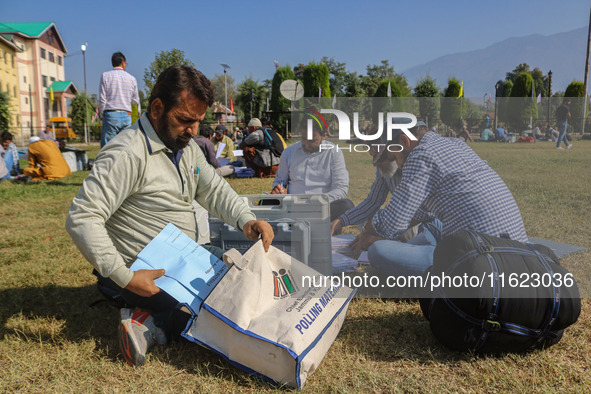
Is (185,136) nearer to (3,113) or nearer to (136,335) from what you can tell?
(136,335)

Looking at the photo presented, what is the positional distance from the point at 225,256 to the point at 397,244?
1344 millimetres

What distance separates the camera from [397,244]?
3.00m

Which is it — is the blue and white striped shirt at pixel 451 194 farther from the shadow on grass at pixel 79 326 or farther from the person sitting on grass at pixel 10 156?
the person sitting on grass at pixel 10 156

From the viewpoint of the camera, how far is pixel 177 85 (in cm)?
219

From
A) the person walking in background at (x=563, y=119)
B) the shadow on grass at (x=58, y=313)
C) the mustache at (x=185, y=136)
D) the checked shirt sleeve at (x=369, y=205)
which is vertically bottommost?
the shadow on grass at (x=58, y=313)

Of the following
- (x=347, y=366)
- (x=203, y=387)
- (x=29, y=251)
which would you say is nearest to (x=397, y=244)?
(x=347, y=366)

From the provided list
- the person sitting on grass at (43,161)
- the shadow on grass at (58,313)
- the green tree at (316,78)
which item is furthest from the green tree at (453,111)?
the green tree at (316,78)

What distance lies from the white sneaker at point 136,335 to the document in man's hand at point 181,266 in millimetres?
388

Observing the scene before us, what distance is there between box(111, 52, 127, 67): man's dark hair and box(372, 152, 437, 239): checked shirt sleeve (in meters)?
5.03

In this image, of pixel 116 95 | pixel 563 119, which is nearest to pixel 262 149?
pixel 116 95

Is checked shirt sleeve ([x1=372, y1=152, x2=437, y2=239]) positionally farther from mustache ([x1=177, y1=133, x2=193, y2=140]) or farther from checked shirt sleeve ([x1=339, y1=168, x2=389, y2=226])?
mustache ([x1=177, y1=133, x2=193, y2=140])

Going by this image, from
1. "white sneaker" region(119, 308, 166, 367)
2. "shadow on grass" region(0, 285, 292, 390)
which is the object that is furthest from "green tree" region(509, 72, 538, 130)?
"white sneaker" region(119, 308, 166, 367)

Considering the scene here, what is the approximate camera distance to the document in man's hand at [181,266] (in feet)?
6.75

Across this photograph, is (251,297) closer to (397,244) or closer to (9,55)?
(397,244)
